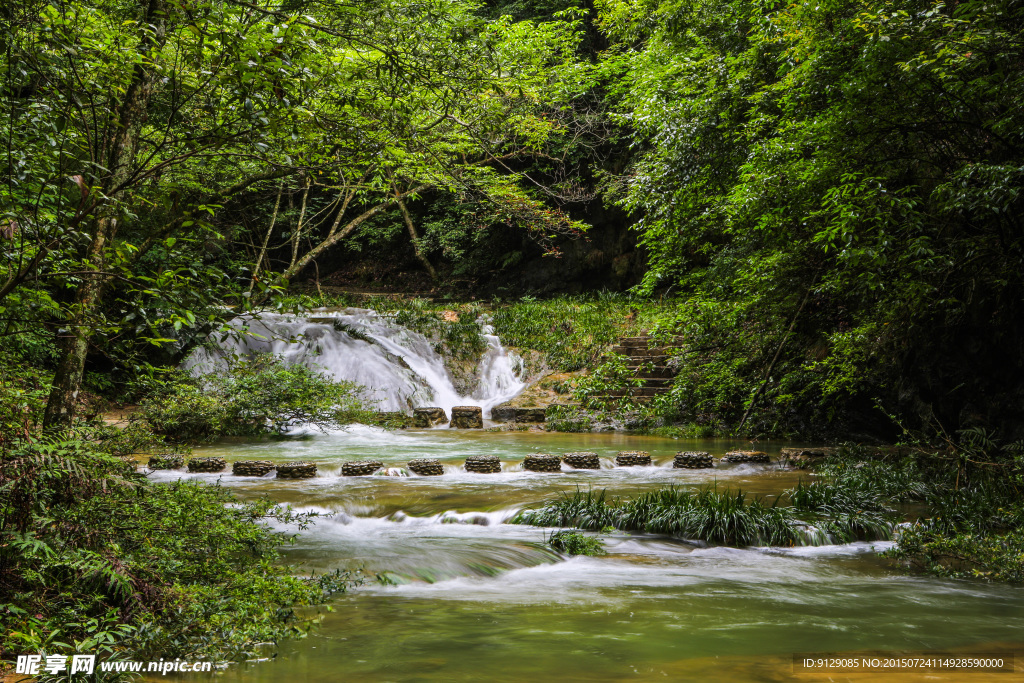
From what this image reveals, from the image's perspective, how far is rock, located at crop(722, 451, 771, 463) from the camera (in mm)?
10641

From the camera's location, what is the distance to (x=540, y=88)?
19562 mm

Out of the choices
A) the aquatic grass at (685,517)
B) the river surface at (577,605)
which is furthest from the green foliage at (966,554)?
the aquatic grass at (685,517)

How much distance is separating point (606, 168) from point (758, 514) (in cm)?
2051

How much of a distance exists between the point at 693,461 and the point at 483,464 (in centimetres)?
319

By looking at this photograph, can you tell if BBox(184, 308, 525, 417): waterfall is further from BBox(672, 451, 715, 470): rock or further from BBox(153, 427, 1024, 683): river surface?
BBox(153, 427, 1024, 683): river surface

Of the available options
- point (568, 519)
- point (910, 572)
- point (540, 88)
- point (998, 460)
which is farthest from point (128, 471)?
point (540, 88)

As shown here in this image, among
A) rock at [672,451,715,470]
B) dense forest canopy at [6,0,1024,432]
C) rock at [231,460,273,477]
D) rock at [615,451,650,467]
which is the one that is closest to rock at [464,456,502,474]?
rock at [615,451,650,467]

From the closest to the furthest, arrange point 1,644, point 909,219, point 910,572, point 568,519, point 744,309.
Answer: point 1,644
point 910,572
point 568,519
point 909,219
point 744,309

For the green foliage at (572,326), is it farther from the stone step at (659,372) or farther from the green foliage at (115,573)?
the green foliage at (115,573)

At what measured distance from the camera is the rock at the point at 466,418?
1631 cm

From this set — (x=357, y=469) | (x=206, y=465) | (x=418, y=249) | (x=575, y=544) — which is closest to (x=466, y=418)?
(x=357, y=469)

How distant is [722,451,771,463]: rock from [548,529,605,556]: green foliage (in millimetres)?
4968

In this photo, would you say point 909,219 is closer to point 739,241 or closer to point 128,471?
point 739,241

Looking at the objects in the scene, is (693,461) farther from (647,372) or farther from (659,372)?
(659,372)
